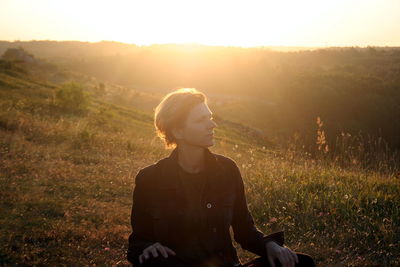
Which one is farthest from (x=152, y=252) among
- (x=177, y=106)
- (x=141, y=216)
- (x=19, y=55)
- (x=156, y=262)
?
(x=19, y=55)

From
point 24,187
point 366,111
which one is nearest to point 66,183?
point 24,187

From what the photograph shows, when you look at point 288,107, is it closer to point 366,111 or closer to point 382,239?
point 366,111

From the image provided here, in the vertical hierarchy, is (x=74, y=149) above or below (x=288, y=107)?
above

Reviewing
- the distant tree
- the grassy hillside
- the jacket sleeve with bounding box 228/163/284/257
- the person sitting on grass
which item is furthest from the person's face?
the distant tree

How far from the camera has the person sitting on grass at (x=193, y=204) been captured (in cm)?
316

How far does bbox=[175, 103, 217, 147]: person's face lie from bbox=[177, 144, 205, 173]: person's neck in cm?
5

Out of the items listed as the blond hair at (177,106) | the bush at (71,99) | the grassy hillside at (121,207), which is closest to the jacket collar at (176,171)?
the blond hair at (177,106)

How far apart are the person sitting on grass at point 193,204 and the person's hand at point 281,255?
13 mm

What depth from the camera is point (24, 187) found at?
7941mm

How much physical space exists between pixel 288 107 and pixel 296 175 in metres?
48.5

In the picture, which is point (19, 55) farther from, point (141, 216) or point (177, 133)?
point (141, 216)

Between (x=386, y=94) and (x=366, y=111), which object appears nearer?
(x=366, y=111)

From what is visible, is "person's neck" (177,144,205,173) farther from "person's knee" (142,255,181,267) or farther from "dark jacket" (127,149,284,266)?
"person's knee" (142,255,181,267)

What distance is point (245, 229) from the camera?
332 centimetres
